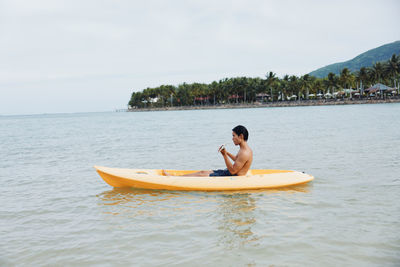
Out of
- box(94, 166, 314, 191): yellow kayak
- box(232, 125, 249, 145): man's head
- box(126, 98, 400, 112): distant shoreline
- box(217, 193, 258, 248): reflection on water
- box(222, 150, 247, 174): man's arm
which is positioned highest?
box(126, 98, 400, 112): distant shoreline

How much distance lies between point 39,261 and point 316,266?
342cm

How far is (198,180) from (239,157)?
996 millimetres

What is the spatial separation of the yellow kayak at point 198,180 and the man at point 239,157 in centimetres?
17

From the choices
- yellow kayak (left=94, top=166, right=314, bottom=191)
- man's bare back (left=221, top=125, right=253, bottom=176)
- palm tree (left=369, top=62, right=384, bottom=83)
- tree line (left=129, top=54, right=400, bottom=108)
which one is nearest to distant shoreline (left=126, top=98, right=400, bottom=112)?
tree line (left=129, top=54, right=400, bottom=108)

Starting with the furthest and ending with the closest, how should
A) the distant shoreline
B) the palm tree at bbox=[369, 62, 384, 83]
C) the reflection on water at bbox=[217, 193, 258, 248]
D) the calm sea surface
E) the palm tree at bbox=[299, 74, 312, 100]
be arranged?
the palm tree at bbox=[299, 74, 312, 100] → the palm tree at bbox=[369, 62, 384, 83] → the distant shoreline → the reflection on water at bbox=[217, 193, 258, 248] → the calm sea surface

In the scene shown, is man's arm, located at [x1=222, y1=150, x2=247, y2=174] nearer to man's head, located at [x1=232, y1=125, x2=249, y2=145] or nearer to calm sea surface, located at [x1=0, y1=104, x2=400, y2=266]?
man's head, located at [x1=232, y1=125, x2=249, y2=145]

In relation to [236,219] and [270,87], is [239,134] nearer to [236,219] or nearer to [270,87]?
[236,219]

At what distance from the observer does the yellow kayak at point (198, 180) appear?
725cm

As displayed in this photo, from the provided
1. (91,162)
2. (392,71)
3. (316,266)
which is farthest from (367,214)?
(392,71)

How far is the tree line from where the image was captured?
246 ft

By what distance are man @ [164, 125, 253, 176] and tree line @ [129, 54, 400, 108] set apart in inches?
2971

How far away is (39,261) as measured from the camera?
436 cm

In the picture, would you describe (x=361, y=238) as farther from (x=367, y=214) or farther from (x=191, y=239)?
(x=191, y=239)

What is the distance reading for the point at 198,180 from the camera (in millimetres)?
7273
